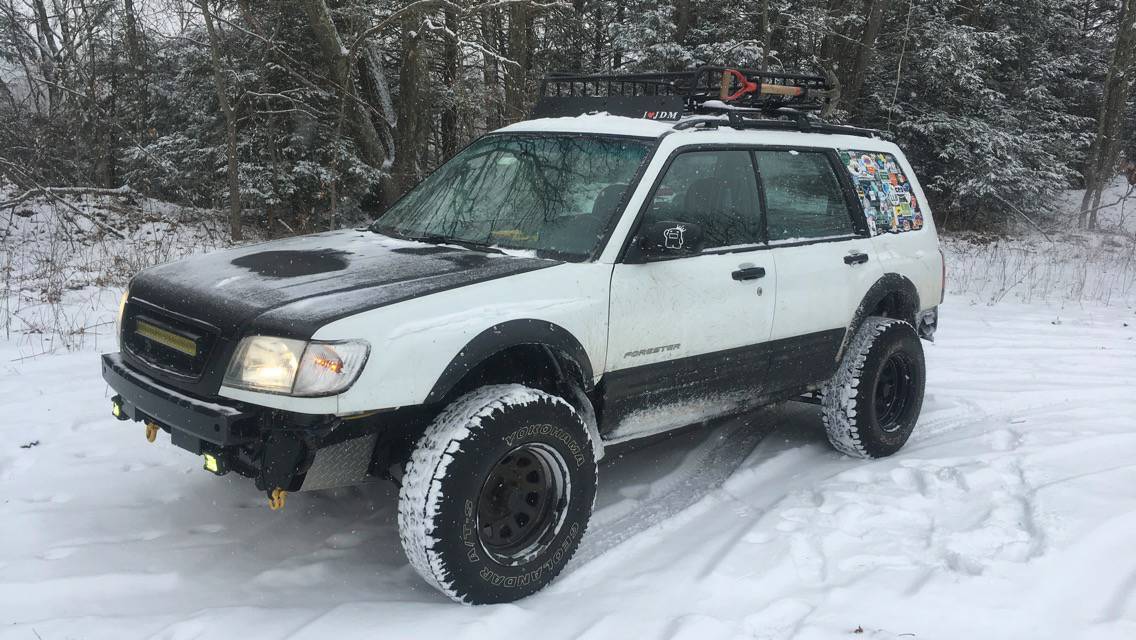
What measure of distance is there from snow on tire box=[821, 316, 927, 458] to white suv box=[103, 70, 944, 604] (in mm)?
14

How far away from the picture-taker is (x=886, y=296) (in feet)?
17.2

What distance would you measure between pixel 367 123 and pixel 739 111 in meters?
8.59

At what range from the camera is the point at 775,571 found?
353cm

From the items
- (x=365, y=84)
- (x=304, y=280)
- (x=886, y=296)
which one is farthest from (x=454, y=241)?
(x=365, y=84)

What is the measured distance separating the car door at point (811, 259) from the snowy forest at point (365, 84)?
6904 millimetres

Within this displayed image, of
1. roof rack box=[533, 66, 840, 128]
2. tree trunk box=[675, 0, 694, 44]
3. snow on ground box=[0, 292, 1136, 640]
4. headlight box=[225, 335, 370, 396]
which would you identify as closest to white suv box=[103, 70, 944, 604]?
headlight box=[225, 335, 370, 396]

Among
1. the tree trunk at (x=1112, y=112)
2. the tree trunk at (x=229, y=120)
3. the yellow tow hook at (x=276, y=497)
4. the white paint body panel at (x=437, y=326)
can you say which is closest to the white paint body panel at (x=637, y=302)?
the white paint body panel at (x=437, y=326)

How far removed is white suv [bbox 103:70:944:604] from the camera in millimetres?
2998

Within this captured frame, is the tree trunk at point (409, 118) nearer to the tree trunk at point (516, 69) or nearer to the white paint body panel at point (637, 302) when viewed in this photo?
the tree trunk at point (516, 69)

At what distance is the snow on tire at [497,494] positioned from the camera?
305 cm

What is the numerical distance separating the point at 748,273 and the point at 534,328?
1.35m

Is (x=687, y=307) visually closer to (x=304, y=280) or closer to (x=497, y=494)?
(x=497, y=494)

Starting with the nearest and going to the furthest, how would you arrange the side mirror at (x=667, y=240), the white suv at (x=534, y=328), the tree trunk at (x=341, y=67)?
1. the white suv at (x=534, y=328)
2. the side mirror at (x=667, y=240)
3. the tree trunk at (x=341, y=67)

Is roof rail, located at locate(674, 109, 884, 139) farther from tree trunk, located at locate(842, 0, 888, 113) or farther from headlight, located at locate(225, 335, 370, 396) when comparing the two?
tree trunk, located at locate(842, 0, 888, 113)
